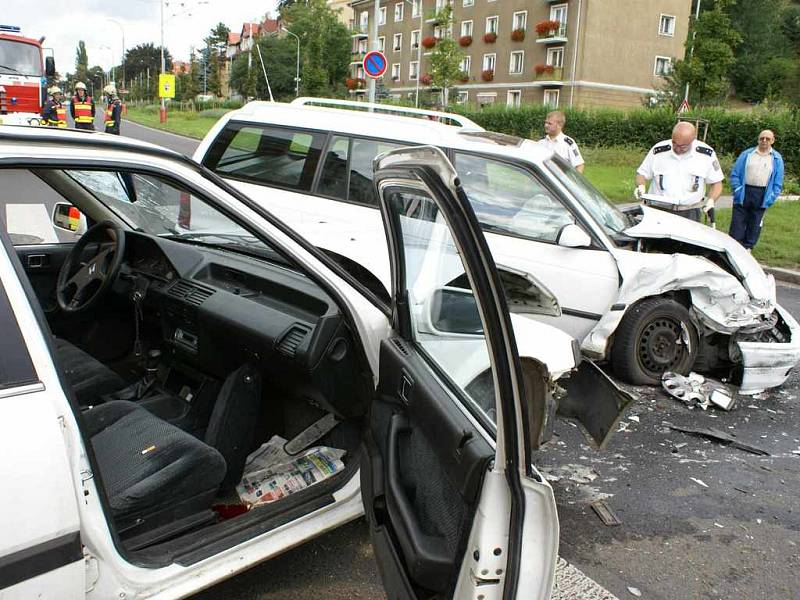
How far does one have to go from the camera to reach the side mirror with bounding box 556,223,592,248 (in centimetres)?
484

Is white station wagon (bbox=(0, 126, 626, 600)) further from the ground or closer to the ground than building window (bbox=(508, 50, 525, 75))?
closer to the ground

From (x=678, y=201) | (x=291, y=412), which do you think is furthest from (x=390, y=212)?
(x=678, y=201)

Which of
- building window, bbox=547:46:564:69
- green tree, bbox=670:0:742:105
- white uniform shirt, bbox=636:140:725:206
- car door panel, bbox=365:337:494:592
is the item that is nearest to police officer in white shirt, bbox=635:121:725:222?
white uniform shirt, bbox=636:140:725:206

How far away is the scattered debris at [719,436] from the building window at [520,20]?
169 ft

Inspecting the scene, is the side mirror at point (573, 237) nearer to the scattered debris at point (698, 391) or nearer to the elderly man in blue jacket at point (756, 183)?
the scattered debris at point (698, 391)

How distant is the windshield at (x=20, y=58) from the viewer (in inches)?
741

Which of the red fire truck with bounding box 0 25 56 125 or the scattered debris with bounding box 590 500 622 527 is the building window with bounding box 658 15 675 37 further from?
the scattered debris with bounding box 590 500 622 527

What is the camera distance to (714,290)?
4977 mm

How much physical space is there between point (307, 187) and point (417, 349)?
356cm

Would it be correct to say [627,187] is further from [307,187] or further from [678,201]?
[307,187]

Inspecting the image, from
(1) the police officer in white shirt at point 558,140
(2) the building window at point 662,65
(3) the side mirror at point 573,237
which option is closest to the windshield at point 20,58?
(1) the police officer in white shirt at point 558,140

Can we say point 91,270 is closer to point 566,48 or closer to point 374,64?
point 374,64

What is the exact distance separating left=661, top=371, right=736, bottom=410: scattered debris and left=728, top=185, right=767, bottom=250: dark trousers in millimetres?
5102

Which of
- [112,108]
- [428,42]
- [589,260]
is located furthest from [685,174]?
[428,42]
